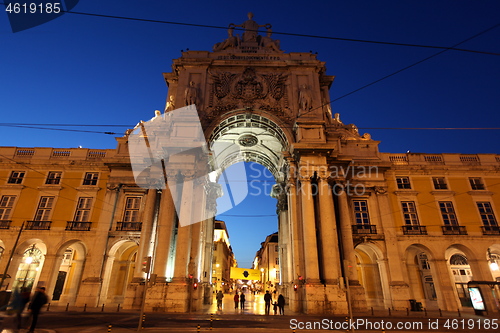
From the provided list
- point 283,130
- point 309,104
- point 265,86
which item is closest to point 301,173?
point 283,130

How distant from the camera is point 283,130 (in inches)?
1152

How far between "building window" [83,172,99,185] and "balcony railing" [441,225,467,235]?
35004 millimetres

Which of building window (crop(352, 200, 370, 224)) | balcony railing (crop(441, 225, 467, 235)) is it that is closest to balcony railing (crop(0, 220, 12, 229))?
building window (crop(352, 200, 370, 224))

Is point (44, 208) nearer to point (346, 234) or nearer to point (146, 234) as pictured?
point (146, 234)

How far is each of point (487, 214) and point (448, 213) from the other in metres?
3.75

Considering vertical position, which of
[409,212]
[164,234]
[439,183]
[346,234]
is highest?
[439,183]

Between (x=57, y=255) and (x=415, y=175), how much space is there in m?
36.0

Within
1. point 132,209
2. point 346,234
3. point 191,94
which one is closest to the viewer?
point 346,234

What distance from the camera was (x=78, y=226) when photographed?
94.7ft

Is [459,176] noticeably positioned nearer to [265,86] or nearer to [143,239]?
[265,86]

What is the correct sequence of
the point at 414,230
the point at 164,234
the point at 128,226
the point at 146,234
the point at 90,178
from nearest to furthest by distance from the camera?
the point at 164,234
the point at 146,234
the point at 414,230
the point at 128,226
the point at 90,178

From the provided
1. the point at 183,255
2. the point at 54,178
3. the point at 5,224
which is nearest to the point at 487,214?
the point at 183,255

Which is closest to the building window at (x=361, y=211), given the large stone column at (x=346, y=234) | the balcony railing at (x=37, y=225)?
the large stone column at (x=346, y=234)

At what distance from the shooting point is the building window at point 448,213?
94.7ft
